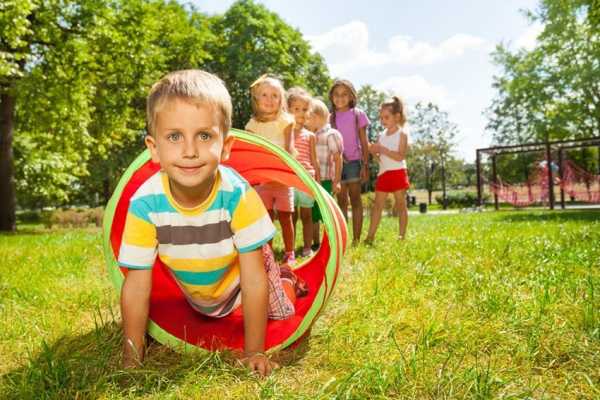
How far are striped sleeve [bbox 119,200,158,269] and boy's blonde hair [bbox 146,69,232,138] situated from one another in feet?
1.23

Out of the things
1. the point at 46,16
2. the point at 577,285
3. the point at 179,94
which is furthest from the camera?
the point at 46,16

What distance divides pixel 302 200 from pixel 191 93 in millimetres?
3915

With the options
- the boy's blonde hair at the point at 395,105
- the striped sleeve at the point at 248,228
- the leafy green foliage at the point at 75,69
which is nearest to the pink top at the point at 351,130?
the boy's blonde hair at the point at 395,105

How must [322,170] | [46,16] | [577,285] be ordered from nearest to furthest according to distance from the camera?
[577,285], [322,170], [46,16]

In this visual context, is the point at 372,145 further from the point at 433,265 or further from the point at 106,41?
the point at 106,41

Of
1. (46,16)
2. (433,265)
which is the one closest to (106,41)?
(46,16)

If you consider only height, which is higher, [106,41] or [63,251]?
[106,41]

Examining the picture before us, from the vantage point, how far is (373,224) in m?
7.00

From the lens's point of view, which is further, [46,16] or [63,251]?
[46,16]

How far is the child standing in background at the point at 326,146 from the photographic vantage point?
6.46 meters

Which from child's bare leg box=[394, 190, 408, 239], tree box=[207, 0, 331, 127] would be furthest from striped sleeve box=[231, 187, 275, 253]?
tree box=[207, 0, 331, 127]

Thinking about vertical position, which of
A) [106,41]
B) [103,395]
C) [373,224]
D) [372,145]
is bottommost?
[103,395]

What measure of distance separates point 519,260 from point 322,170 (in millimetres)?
2667

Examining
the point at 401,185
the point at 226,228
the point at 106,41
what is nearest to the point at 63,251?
the point at 401,185
